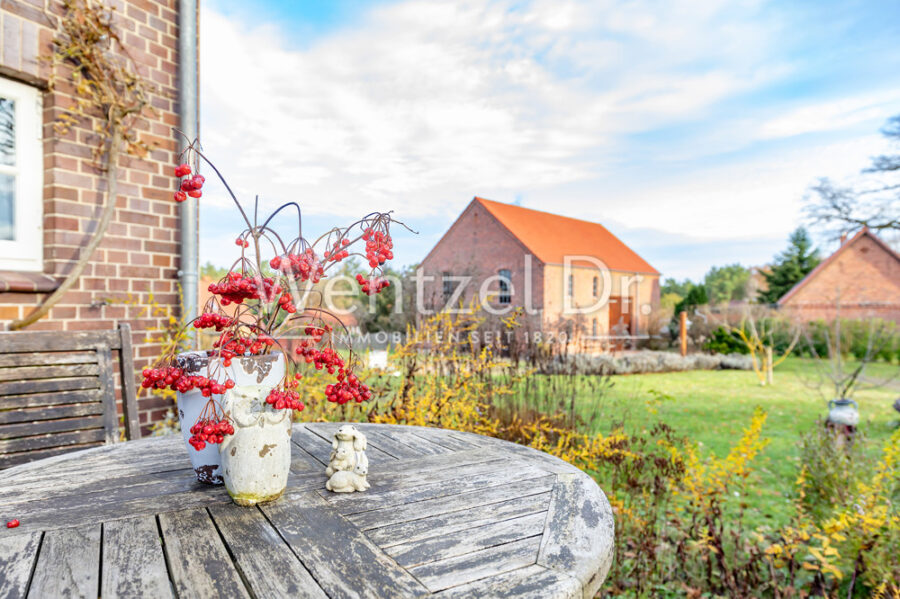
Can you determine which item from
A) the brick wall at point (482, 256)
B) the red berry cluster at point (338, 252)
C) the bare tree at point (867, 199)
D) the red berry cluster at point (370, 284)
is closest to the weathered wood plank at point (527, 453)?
the red berry cluster at point (370, 284)

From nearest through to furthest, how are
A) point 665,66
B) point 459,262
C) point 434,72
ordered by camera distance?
1. point 434,72
2. point 665,66
3. point 459,262

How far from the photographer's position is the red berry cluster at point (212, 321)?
1.04 meters

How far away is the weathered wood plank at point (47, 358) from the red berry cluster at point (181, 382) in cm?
124

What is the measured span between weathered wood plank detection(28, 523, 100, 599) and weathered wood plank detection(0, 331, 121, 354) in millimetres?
1217

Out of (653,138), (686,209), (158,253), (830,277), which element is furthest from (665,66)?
(830,277)

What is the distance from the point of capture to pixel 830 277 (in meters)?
20.0

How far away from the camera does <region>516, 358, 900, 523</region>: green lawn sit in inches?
159

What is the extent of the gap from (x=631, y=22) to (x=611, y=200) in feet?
43.0

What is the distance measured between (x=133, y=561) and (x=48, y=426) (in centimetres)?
131

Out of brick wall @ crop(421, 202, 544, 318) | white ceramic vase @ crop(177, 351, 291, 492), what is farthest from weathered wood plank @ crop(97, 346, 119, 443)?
brick wall @ crop(421, 202, 544, 318)

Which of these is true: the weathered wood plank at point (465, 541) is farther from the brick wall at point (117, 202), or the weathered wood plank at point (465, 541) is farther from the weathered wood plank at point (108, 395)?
the brick wall at point (117, 202)

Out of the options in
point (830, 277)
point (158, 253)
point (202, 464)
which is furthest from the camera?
point (830, 277)

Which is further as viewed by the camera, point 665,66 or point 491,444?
point 665,66

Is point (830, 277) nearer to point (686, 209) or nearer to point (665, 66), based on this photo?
point (686, 209)
